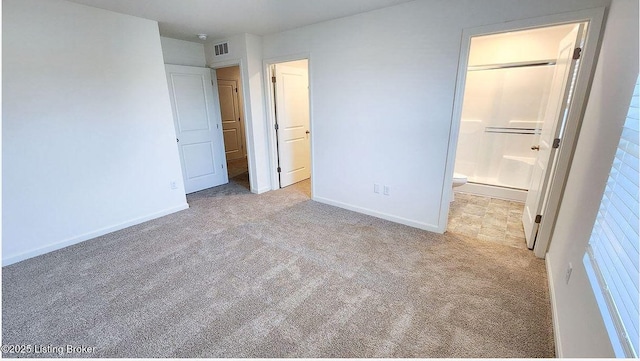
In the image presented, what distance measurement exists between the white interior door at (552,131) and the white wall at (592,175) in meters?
0.31

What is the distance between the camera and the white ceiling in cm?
246

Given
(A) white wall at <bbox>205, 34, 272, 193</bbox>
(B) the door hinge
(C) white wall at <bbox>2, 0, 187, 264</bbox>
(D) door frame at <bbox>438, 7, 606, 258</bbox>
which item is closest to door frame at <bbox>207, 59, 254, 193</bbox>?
(A) white wall at <bbox>205, 34, 272, 193</bbox>

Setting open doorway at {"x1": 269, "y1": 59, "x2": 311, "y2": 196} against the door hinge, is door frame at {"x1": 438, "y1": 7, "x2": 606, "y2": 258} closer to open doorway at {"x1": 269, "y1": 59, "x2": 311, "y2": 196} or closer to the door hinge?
the door hinge

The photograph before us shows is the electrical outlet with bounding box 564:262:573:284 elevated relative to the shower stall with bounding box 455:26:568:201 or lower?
lower

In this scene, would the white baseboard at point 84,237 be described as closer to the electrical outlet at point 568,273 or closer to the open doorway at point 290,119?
the open doorway at point 290,119

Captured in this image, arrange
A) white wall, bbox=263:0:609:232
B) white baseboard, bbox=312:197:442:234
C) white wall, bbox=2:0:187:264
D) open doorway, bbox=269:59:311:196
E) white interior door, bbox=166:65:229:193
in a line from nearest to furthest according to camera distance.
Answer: white wall, bbox=2:0:187:264, white wall, bbox=263:0:609:232, white baseboard, bbox=312:197:442:234, white interior door, bbox=166:65:229:193, open doorway, bbox=269:59:311:196

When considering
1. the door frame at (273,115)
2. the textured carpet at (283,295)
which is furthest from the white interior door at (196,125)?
the textured carpet at (283,295)

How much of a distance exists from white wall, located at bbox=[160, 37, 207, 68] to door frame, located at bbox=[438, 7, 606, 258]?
11.9 ft

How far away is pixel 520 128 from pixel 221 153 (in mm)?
4719

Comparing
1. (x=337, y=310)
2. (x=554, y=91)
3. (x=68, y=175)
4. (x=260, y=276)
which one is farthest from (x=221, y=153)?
(x=554, y=91)

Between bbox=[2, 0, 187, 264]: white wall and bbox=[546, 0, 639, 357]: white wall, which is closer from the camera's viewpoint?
bbox=[546, 0, 639, 357]: white wall

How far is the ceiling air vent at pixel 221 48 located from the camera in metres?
3.79

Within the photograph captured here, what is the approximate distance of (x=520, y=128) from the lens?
153 inches

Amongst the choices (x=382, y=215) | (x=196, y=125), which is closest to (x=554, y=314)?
(x=382, y=215)
